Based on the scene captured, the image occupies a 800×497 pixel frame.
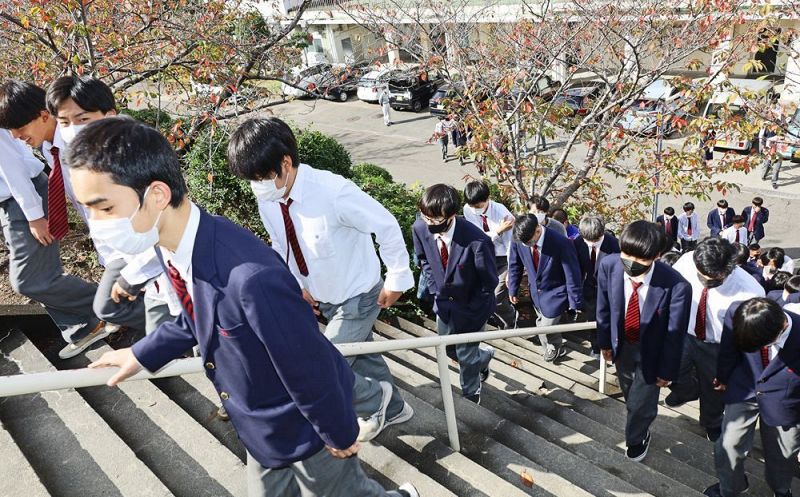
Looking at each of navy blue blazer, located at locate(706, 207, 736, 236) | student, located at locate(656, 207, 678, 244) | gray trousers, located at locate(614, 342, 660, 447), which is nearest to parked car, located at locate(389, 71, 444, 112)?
student, located at locate(656, 207, 678, 244)

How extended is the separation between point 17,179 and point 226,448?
1.96 metres

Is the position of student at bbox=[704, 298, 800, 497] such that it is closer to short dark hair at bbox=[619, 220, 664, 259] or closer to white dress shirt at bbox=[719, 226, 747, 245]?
short dark hair at bbox=[619, 220, 664, 259]

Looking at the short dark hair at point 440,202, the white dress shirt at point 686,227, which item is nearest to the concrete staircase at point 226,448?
the short dark hair at point 440,202

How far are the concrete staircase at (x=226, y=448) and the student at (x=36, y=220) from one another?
0.25m

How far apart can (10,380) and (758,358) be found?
139 inches

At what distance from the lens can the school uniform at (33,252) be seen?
3.37 metres

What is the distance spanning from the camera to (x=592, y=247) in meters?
5.36

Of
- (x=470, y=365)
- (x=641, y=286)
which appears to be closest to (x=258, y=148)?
(x=470, y=365)

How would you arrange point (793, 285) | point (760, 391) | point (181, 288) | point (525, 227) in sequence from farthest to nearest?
point (525, 227)
point (793, 285)
point (760, 391)
point (181, 288)

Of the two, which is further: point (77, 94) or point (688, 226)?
point (688, 226)

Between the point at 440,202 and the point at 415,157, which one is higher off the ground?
the point at 440,202

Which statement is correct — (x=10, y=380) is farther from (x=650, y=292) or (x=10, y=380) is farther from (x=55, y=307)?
Result: (x=650, y=292)

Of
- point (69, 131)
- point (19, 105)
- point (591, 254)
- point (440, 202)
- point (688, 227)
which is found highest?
point (19, 105)

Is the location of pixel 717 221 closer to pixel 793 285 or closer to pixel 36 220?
pixel 793 285
